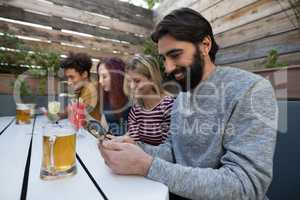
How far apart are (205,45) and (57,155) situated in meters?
0.66

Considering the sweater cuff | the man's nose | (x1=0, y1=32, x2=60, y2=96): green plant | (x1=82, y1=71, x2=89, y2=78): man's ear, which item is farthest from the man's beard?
(x1=0, y1=32, x2=60, y2=96): green plant

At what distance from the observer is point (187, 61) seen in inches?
33.9

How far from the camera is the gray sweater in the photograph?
512 mm

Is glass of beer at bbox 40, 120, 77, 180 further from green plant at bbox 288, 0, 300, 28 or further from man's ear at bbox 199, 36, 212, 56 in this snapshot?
green plant at bbox 288, 0, 300, 28

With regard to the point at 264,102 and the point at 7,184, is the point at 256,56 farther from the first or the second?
the point at 7,184

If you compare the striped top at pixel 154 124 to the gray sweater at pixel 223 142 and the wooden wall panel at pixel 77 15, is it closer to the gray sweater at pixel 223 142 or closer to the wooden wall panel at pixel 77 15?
the gray sweater at pixel 223 142

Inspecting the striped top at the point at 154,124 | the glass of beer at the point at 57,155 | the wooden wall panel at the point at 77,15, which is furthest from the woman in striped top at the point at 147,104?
the wooden wall panel at the point at 77,15

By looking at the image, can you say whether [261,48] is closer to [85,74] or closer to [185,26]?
[185,26]

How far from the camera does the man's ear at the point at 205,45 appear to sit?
885 mm

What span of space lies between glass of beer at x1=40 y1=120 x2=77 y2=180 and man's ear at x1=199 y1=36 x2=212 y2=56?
0.58 m

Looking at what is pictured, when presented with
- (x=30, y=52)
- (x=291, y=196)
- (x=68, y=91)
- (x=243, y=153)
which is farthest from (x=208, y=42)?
(x=30, y=52)

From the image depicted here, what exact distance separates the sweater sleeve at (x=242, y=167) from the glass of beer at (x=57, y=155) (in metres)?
0.21

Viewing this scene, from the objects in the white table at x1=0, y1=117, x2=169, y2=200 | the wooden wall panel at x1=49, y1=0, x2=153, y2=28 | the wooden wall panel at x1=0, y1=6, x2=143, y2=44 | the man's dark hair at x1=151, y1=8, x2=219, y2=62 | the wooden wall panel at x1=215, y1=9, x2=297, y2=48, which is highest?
the wooden wall panel at x1=49, y1=0, x2=153, y2=28

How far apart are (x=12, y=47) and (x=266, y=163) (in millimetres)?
2294
